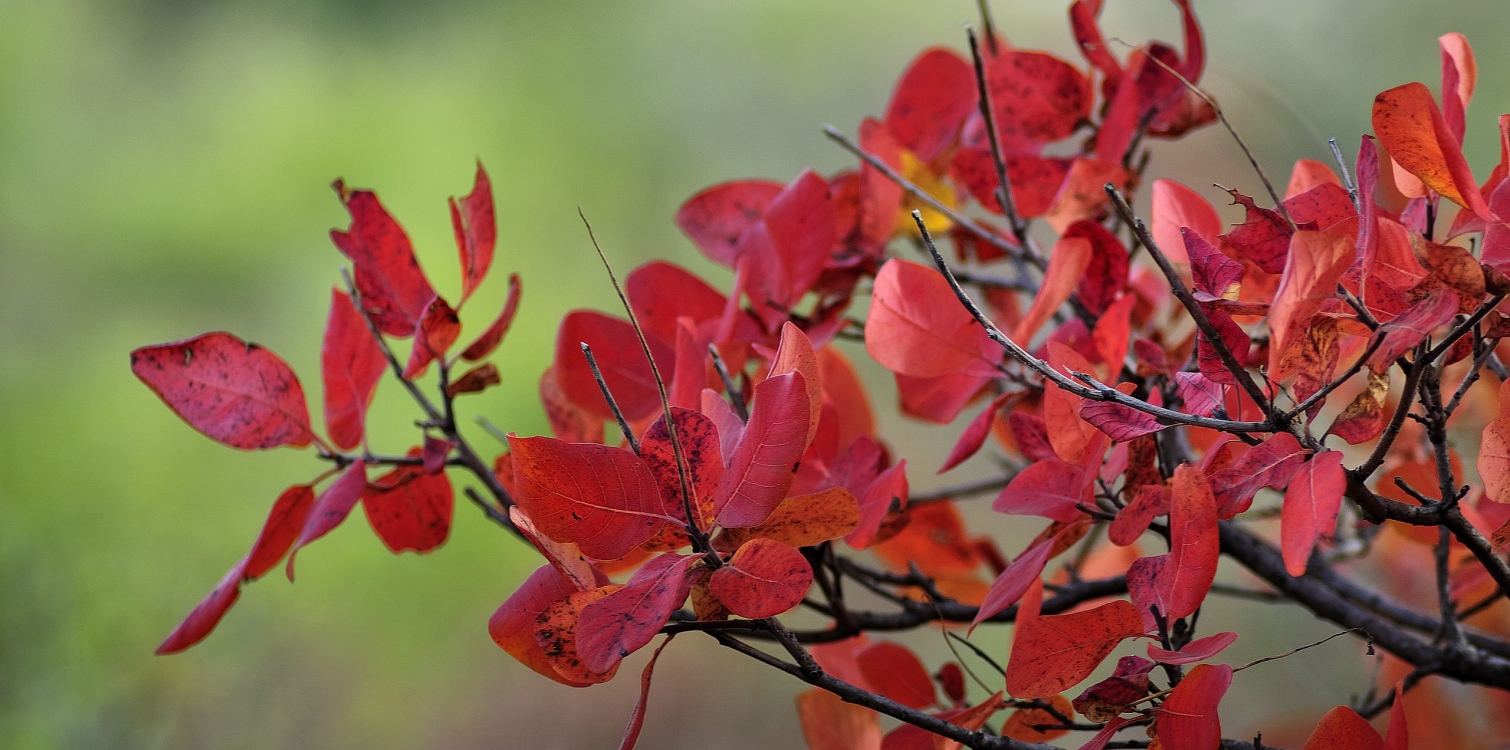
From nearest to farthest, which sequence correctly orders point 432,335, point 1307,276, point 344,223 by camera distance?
point 1307,276 < point 432,335 < point 344,223

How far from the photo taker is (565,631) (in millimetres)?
207

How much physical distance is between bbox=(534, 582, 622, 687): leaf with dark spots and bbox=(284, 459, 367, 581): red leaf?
8cm

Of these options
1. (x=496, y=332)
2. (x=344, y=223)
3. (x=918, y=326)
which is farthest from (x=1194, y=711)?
(x=344, y=223)

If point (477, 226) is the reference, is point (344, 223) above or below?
above

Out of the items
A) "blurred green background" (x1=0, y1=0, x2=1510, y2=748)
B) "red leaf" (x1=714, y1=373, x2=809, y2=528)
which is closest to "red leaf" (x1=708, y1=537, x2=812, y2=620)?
"red leaf" (x1=714, y1=373, x2=809, y2=528)

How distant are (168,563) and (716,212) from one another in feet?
3.50

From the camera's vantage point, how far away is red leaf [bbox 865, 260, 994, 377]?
26 centimetres

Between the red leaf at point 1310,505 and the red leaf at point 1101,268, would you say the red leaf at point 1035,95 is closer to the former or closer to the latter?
the red leaf at point 1101,268

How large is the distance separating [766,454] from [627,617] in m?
0.04

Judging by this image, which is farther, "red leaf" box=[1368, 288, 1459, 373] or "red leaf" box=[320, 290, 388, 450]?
"red leaf" box=[320, 290, 388, 450]

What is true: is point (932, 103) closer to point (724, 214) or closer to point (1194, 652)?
point (724, 214)

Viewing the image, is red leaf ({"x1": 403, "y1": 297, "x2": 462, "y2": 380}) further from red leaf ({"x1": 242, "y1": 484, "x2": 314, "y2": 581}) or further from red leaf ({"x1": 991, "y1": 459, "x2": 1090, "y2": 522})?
red leaf ({"x1": 991, "y1": 459, "x2": 1090, "y2": 522})

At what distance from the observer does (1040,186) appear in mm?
360

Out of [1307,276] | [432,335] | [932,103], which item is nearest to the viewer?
[1307,276]
